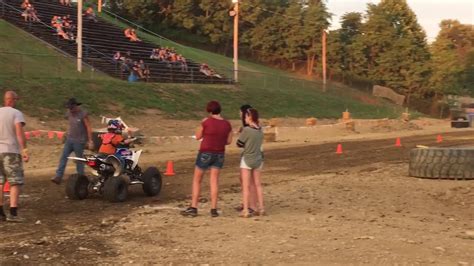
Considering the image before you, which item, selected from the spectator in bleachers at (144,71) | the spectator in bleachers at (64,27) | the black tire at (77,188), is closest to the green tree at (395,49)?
the spectator in bleachers at (144,71)

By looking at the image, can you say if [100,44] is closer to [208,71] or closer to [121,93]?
[208,71]

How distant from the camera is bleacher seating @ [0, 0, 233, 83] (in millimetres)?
37312

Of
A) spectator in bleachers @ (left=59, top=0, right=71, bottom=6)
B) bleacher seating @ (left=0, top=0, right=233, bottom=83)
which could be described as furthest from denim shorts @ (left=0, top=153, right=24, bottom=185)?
spectator in bleachers @ (left=59, top=0, right=71, bottom=6)

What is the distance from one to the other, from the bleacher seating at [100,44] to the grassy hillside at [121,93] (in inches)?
57.4

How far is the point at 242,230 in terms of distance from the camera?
7.87m

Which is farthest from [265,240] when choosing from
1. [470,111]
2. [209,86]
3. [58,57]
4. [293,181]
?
[470,111]

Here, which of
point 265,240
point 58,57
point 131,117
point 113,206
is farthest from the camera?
point 58,57

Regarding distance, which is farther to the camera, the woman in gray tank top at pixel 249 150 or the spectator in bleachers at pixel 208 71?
the spectator in bleachers at pixel 208 71

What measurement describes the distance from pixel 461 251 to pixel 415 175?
272 inches

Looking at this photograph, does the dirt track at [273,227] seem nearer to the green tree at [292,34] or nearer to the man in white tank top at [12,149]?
the man in white tank top at [12,149]

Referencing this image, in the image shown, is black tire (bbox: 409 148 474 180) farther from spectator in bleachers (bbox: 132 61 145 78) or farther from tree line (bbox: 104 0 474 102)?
tree line (bbox: 104 0 474 102)

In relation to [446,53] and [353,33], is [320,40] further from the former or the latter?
[446,53]

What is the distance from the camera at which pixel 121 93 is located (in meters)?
30.3

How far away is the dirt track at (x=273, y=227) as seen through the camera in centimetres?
658
